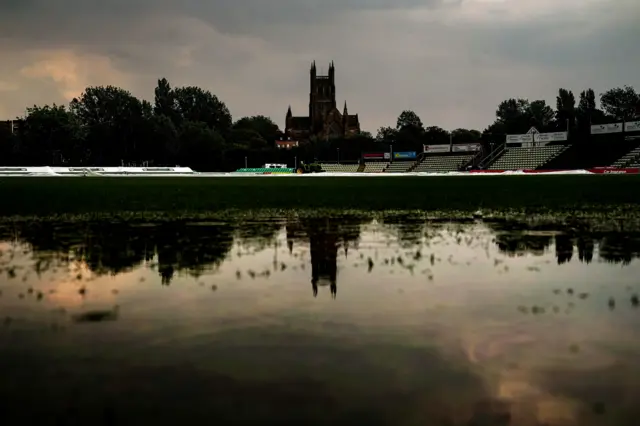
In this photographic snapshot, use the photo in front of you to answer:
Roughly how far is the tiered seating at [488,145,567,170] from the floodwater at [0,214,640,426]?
10504 centimetres

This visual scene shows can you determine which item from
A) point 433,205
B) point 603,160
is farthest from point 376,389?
point 603,160

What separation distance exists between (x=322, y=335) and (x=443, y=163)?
132 m

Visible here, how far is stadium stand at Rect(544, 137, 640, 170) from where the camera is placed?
351 ft

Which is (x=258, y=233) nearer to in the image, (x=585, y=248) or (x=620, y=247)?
(x=585, y=248)

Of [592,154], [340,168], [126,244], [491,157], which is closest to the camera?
[126,244]

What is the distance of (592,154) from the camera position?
11069cm

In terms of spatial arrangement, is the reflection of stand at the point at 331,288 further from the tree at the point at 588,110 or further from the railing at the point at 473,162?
the tree at the point at 588,110

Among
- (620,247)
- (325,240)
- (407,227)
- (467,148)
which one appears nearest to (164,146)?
(467,148)

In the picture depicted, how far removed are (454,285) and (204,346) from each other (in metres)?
4.86

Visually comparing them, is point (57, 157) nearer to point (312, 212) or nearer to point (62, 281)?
point (312, 212)

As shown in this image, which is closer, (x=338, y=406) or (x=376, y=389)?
(x=338, y=406)

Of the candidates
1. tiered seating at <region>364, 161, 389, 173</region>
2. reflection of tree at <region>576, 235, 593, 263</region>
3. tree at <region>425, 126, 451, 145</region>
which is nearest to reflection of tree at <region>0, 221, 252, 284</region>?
reflection of tree at <region>576, 235, 593, 263</region>

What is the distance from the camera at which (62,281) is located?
11375 millimetres

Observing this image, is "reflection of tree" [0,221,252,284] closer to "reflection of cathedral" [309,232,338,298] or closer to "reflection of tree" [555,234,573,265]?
"reflection of cathedral" [309,232,338,298]
